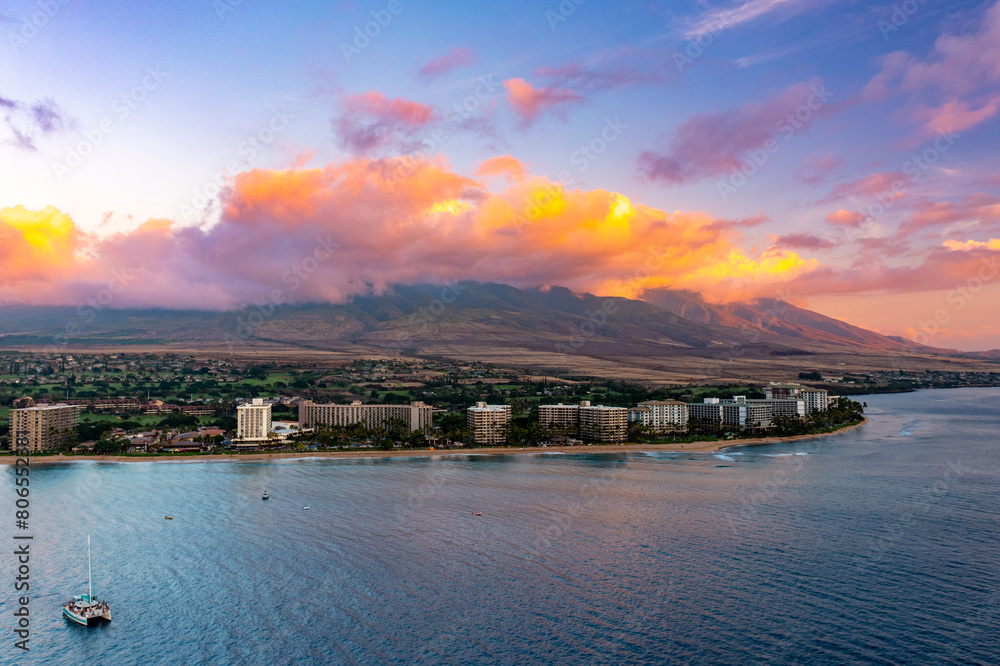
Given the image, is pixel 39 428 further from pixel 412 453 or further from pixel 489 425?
pixel 489 425

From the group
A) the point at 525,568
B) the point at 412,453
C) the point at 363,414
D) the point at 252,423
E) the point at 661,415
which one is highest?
the point at 363,414

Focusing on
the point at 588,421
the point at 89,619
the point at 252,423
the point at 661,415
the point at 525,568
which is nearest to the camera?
the point at 89,619

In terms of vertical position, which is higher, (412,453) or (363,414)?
(363,414)

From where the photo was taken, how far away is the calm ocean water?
1402cm

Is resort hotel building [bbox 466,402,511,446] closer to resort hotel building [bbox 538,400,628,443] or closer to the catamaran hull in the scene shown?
resort hotel building [bbox 538,400,628,443]

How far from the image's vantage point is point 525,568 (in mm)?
18422

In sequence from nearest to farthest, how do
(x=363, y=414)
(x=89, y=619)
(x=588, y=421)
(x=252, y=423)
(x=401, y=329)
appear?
1. (x=89, y=619)
2. (x=252, y=423)
3. (x=588, y=421)
4. (x=363, y=414)
5. (x=401, y=329)

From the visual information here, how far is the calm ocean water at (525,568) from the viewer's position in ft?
46.0

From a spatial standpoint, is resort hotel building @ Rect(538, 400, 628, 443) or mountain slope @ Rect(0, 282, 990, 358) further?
mountain slope @ Rect(0, 282, 990, 358)

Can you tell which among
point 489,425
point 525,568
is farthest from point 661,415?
point 525,568

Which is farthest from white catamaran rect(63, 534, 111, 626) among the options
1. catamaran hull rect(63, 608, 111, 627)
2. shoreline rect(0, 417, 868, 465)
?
shoreline rect(0, 417, 868, 465)

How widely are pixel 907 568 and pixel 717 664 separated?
8.30 meters

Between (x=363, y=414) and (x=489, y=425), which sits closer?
(x=489, y=425)

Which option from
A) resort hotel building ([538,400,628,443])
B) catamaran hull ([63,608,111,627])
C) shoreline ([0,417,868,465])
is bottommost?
catamaran hull ([63,608,111,627])
